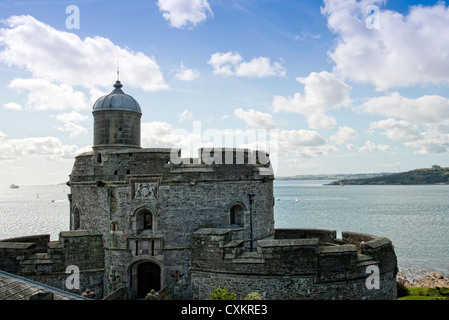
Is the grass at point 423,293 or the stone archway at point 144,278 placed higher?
the stone archway at point 144,278

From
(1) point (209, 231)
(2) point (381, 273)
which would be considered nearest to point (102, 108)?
(1) point (209, 231)

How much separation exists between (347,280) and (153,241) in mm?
7928

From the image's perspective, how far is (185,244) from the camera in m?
15.7

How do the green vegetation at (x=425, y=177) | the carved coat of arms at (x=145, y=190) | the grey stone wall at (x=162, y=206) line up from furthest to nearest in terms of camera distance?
the green vegetation at (x=425, y=177), the carved coat of arms at (x=145, y=190), the grey stone wall at (x=162, y=206)

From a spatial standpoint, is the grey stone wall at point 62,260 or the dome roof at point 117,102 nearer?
the grey stone wall at point 62,260

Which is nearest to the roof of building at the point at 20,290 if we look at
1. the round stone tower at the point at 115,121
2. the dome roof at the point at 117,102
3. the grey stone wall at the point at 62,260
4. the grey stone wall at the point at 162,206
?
the grey stone wall at the point at 62,260

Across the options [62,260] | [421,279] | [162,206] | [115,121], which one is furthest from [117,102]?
[421,279]

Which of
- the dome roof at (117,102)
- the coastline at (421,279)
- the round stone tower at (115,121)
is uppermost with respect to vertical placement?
the dome roof at (117,102)

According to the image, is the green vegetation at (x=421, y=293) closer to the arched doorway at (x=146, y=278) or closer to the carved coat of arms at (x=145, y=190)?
the arched doorway at (x=146, y=278)

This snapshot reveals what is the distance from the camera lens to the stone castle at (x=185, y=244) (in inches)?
549

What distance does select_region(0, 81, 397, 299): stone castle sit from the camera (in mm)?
13945

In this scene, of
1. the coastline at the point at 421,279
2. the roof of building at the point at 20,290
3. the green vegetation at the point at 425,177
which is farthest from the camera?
the green vegetation at the point at 425,177

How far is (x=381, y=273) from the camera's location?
1492 centimetres
